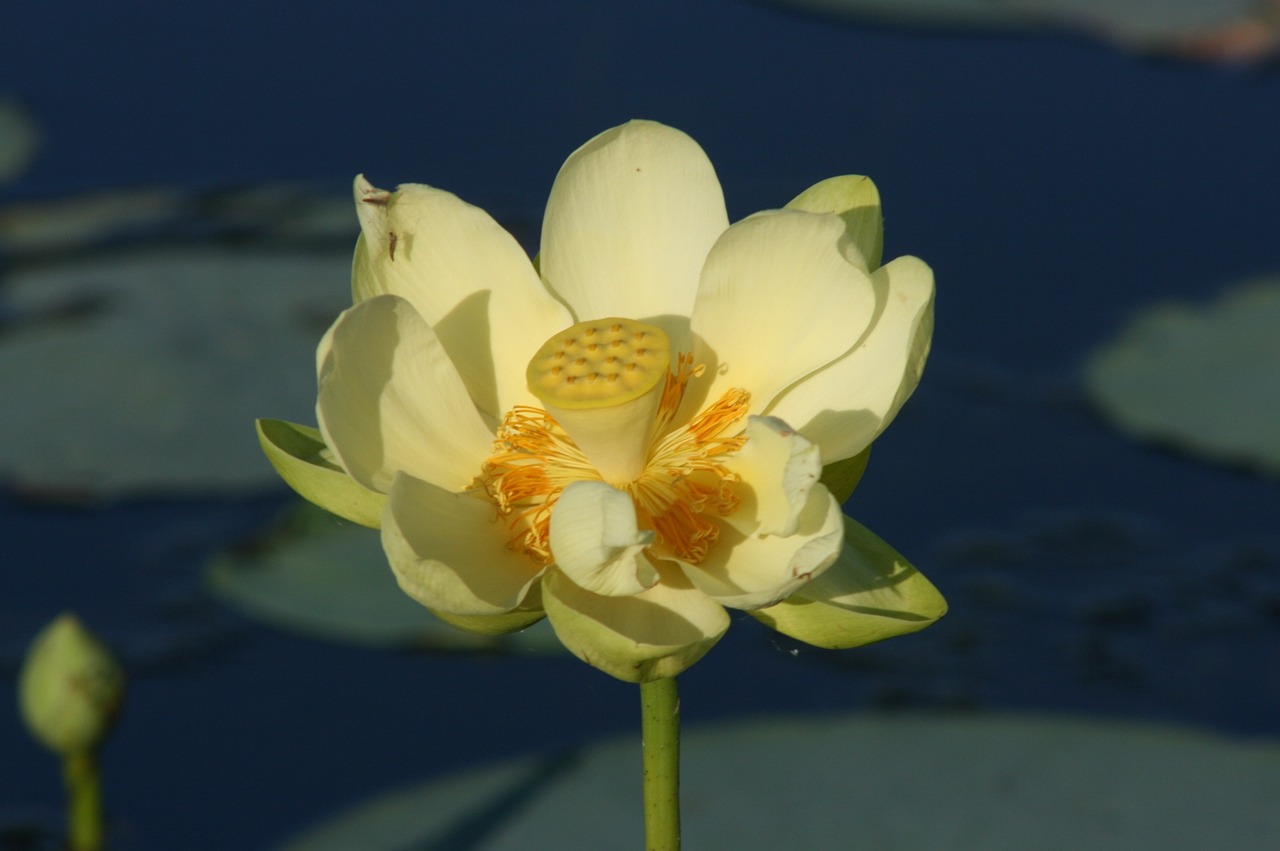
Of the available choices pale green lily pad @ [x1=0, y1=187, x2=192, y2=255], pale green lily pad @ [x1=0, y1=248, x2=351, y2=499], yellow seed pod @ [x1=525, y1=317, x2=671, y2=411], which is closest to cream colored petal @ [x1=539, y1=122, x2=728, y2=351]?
yellow seed pod @ [x1=525, y1=317, x2=671, y2=411]

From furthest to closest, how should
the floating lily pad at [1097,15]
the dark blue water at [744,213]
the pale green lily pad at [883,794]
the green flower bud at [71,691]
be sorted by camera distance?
the floating lily pad at [1097,15], the dark blue water at [744,213], the pale green lily pad at [883,794], the green flower bud at [71,691]

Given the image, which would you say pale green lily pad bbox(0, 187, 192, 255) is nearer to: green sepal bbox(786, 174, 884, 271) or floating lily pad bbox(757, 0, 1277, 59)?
floating lily pad bbox(757, 0, 1277, 59)

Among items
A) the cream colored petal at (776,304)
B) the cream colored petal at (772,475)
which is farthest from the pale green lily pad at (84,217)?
the cream colored petal at (772,475)

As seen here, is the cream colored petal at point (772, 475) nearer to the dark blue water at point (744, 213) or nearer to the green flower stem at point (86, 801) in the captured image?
the green flower stem at point (86, 801)

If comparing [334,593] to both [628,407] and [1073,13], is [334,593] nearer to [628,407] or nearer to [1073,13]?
[628,407]

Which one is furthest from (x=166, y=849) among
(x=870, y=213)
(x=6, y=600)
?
(x=870, y=213)

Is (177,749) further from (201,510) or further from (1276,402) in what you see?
(1276,402)

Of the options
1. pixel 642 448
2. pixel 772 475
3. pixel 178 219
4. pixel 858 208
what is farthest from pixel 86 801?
pixel 178 219
